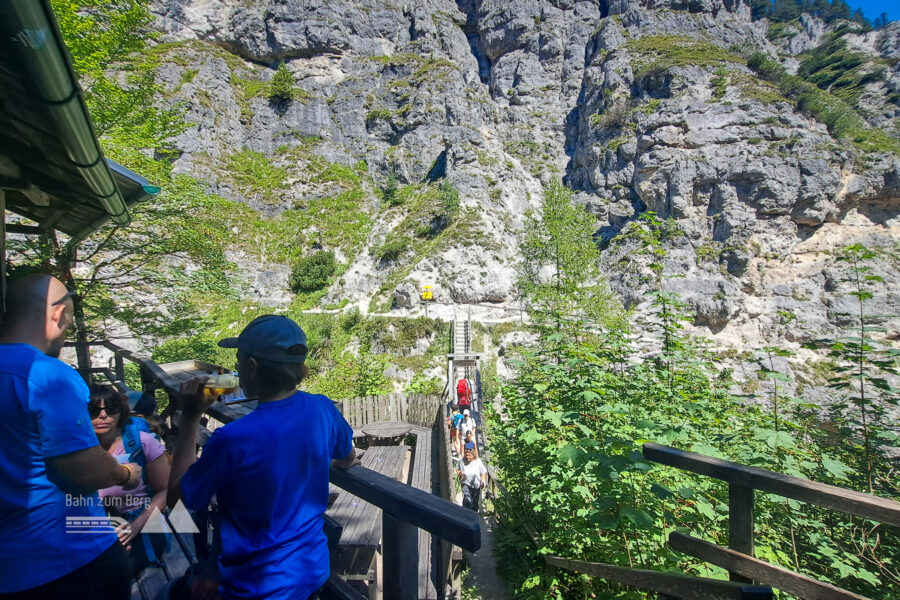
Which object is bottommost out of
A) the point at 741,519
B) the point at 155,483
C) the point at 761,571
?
the point at 761,571

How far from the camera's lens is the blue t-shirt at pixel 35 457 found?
96 cm

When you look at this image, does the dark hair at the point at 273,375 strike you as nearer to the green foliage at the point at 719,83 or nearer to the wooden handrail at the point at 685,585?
the wooden handrail at the point at 685,585

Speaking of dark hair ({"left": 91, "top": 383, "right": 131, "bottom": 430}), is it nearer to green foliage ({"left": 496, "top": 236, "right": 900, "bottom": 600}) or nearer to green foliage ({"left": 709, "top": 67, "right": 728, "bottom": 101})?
green foliage ({"left": 496, "top": 236, "right": 900, "bottom": 600})

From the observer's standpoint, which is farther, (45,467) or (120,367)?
(120,367)

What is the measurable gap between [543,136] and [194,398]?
43.1 m

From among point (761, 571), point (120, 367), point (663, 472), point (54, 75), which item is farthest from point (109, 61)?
point (761, 571)

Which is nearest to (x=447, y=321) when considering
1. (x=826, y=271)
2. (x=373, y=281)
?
A: (x=373, y=281)

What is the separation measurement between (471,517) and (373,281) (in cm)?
2669

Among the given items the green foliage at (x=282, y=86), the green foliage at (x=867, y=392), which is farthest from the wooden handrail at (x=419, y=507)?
the green foliage at (x=282, y=86)

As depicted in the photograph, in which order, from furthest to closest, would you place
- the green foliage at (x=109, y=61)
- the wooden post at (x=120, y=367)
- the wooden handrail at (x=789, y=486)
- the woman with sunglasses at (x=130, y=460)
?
the green foliage at (x=109, y=61), the wooden post at (x=120, y=367), the woman with sunglasses at (x=130, y=460), the wooden handrail at (x=789, y=486)

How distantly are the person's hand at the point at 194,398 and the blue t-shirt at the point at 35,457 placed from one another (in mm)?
257

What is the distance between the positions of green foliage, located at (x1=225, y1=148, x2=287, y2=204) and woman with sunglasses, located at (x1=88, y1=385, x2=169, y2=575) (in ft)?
109

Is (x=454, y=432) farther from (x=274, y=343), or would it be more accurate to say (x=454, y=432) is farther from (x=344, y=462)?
(x=274, y=343)

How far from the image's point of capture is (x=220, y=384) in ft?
4.58
